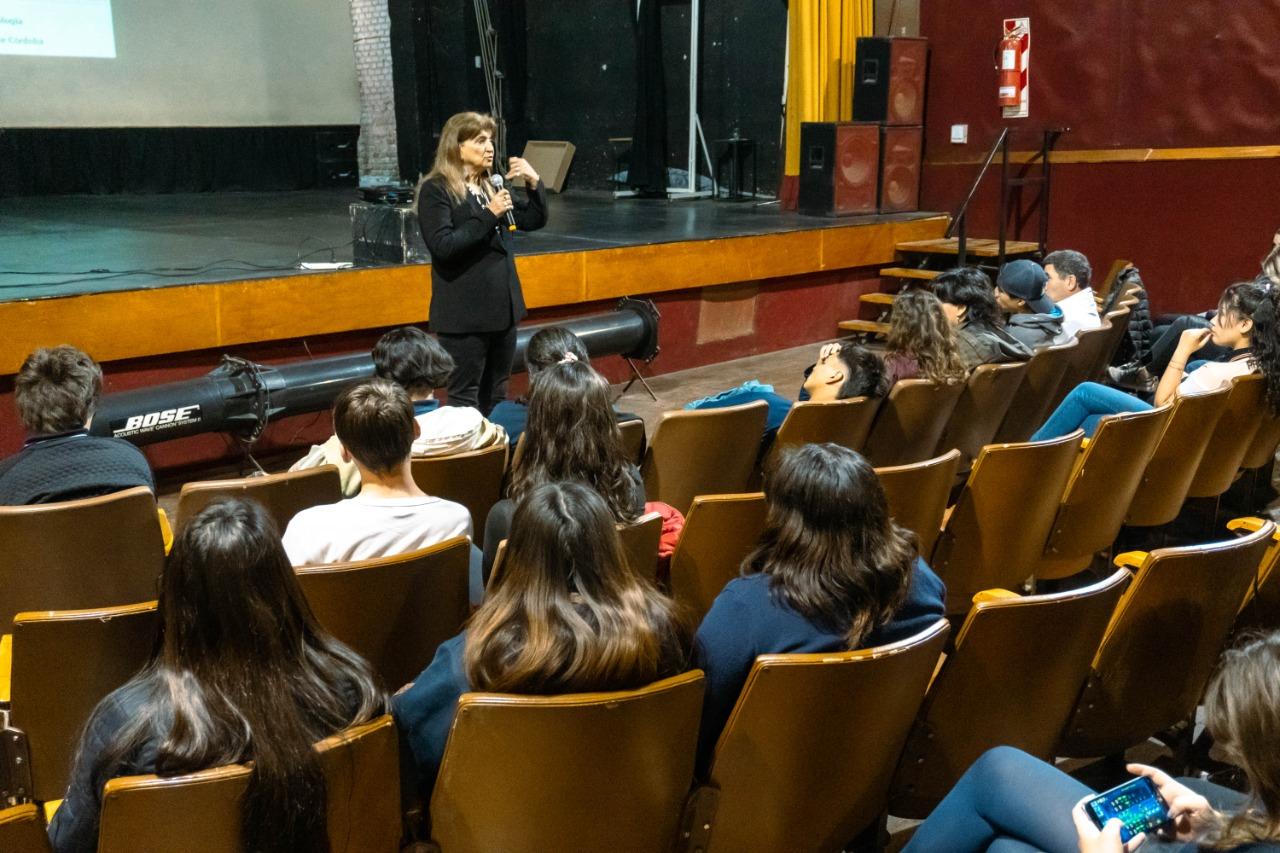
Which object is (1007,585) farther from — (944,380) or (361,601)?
(361,601)

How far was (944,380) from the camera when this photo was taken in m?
3.37

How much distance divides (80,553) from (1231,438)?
9.86 ft

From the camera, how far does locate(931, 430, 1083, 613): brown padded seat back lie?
2570 mm

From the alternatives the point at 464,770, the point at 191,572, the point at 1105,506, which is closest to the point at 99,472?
the point at 191,572

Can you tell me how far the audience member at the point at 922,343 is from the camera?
3.41 metres

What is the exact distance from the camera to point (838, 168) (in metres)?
7.50

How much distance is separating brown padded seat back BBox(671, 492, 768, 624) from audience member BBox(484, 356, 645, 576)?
0.13 metres

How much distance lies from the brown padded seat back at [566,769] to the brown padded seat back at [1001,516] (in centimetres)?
130

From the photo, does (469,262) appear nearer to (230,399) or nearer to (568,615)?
(230,399)

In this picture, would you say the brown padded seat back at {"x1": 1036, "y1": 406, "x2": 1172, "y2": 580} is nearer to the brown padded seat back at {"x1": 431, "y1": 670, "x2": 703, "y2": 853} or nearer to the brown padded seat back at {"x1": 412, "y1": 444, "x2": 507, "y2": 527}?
the brown padded seat back at {"x1": 412, "y1": 444, "x2": 507, "y2": 527}

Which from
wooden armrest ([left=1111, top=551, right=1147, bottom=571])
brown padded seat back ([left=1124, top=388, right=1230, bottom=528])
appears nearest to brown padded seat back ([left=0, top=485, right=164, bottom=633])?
wooden armrest ([left=1111, top=551, right=1147, bottom=571])

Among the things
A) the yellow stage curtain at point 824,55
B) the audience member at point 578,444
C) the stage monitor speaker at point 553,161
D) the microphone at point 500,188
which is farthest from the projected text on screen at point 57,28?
the audience member at point 578,444

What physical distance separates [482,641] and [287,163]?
34.0ft

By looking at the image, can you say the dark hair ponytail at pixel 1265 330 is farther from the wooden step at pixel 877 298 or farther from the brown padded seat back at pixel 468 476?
the wooden step at pixel 877 298
